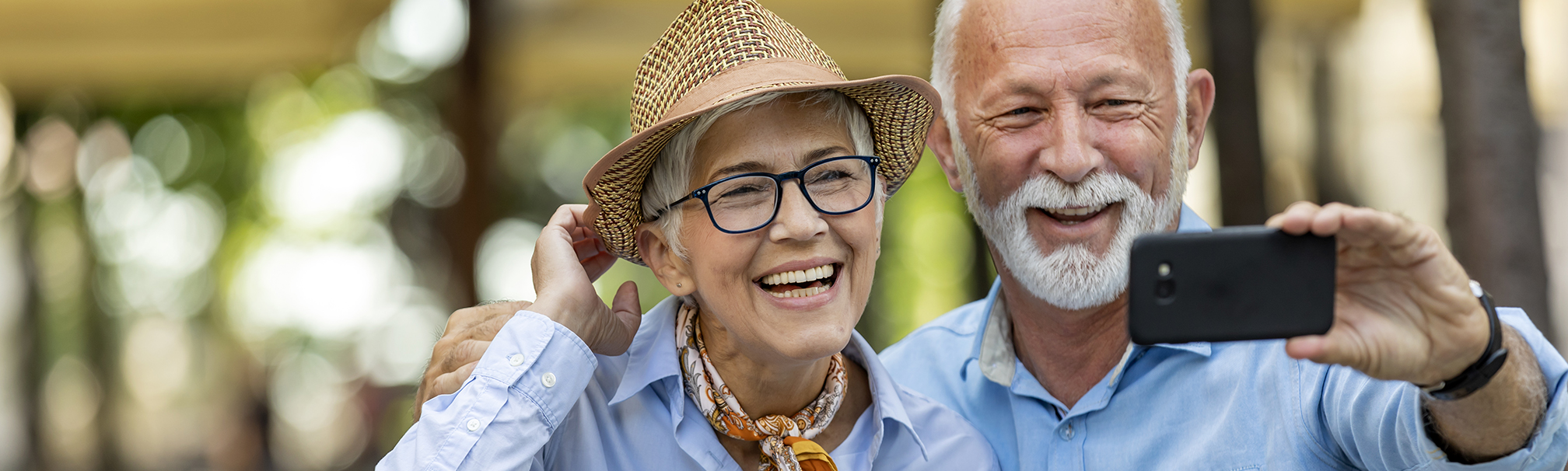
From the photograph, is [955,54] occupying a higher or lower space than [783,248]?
higher

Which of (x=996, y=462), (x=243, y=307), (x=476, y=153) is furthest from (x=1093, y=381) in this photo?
(x=243, y=307)

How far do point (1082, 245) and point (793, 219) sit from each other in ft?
2.25

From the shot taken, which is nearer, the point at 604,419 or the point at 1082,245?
the point at 604,419

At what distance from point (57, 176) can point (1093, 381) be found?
1580 cm

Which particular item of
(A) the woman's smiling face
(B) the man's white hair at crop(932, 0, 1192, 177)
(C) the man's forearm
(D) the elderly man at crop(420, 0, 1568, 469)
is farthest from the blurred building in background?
(C) the man's forearm

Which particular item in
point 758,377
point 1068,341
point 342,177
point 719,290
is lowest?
point 342,177

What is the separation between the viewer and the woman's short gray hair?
204 centimetres

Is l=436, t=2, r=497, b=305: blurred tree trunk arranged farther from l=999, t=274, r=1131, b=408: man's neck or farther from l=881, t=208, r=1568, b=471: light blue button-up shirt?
l=999, t=274, r=1131, b=408: man's neck

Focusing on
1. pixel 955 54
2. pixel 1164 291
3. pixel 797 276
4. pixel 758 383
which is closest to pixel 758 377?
pixel 758 383

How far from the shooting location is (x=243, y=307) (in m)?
15.5

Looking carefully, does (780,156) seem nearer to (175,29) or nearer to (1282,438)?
(1282,438)

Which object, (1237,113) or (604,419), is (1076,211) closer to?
(604,419)

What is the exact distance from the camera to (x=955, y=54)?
2.56 metres

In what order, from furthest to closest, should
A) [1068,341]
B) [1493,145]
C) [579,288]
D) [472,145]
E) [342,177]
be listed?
[342,177] < [472,145] < [1493,145] < [1068,341] < [579,288]
